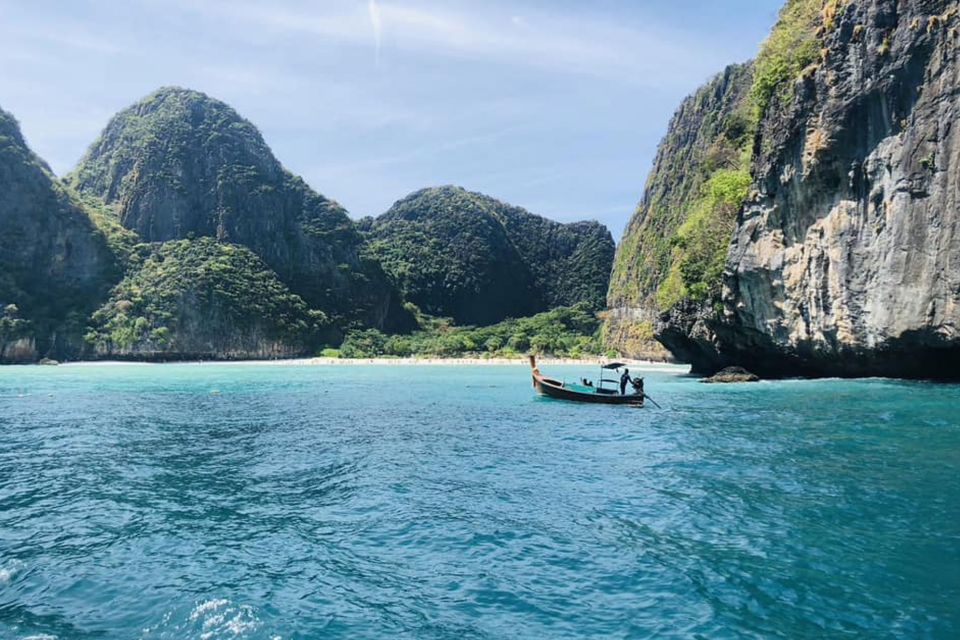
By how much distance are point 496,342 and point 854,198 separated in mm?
93463

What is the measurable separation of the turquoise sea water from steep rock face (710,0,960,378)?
9.88 m

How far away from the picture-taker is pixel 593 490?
502 inches

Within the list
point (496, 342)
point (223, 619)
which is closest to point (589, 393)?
point (223, 619)

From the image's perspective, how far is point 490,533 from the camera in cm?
1005

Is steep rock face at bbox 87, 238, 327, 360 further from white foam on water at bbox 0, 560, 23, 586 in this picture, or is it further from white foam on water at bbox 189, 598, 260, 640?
white foam on water at bbox 189, 598, 260, 640

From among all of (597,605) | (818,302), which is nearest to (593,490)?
(597,605)

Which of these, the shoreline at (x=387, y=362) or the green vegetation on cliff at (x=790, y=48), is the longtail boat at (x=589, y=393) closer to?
the green vegetation on cliff at (x=790, y=48)

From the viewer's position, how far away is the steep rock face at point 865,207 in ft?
88.5

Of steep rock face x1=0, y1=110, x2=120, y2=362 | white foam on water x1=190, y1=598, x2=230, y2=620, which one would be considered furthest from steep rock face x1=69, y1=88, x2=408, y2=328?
white foam on water x1=190, y1=598, x2=230, y2=620

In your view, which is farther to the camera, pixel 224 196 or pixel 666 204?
pixel 224 196

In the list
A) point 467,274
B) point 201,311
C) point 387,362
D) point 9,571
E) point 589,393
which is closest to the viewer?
point 9,571

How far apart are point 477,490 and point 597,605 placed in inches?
225

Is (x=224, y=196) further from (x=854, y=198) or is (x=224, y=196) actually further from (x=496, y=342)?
(x=854, y=198)

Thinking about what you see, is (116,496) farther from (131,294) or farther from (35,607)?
(131,294)
